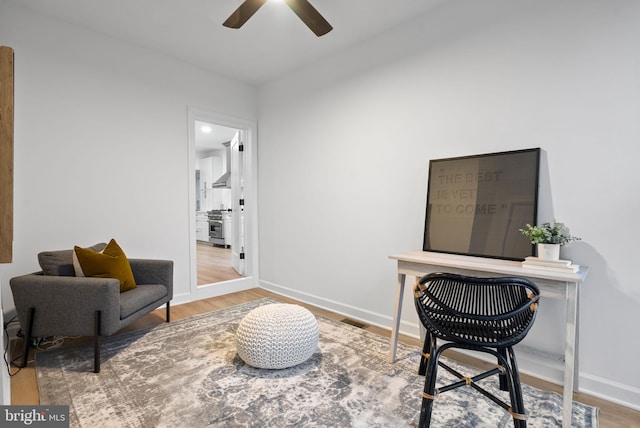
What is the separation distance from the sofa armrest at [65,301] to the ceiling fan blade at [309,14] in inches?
85.1

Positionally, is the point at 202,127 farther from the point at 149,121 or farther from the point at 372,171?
the point at 372,171

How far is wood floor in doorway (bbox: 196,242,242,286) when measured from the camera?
14.4 ft

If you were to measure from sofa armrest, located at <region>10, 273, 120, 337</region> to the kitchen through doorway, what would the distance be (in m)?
2.15

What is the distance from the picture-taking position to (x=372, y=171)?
115 inches

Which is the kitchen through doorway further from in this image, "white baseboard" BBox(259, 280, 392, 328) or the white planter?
the white planter

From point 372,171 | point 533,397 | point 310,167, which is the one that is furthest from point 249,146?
point 533,397

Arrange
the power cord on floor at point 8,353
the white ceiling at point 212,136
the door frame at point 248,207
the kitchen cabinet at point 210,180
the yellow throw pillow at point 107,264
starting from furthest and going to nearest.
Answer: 1. the kitchen cabinet at point 210,180
2. the white ceiling at point 212,136
3. the door frame at point 248,207
4. the yellow throw pillow at point 107,264
5. the power cord on floor at point 8,353

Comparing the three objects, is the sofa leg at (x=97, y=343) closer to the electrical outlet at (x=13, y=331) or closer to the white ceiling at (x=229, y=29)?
the electrical outlet at (x=13, y=331)

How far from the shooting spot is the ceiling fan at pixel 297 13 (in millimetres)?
2014

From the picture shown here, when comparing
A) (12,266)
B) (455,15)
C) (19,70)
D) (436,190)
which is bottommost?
(12,266)

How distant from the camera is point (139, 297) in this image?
2.38 metres

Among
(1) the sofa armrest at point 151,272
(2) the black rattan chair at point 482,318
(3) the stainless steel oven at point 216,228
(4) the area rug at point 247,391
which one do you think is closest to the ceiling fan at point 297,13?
(2) the black rattan chair at point 482,318

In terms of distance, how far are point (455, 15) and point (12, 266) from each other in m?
3.99

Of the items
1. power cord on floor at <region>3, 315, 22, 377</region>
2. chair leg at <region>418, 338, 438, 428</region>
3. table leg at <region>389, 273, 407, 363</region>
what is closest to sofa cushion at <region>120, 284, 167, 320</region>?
power cord on floor at <region>3, 315, 22, 377</region>
